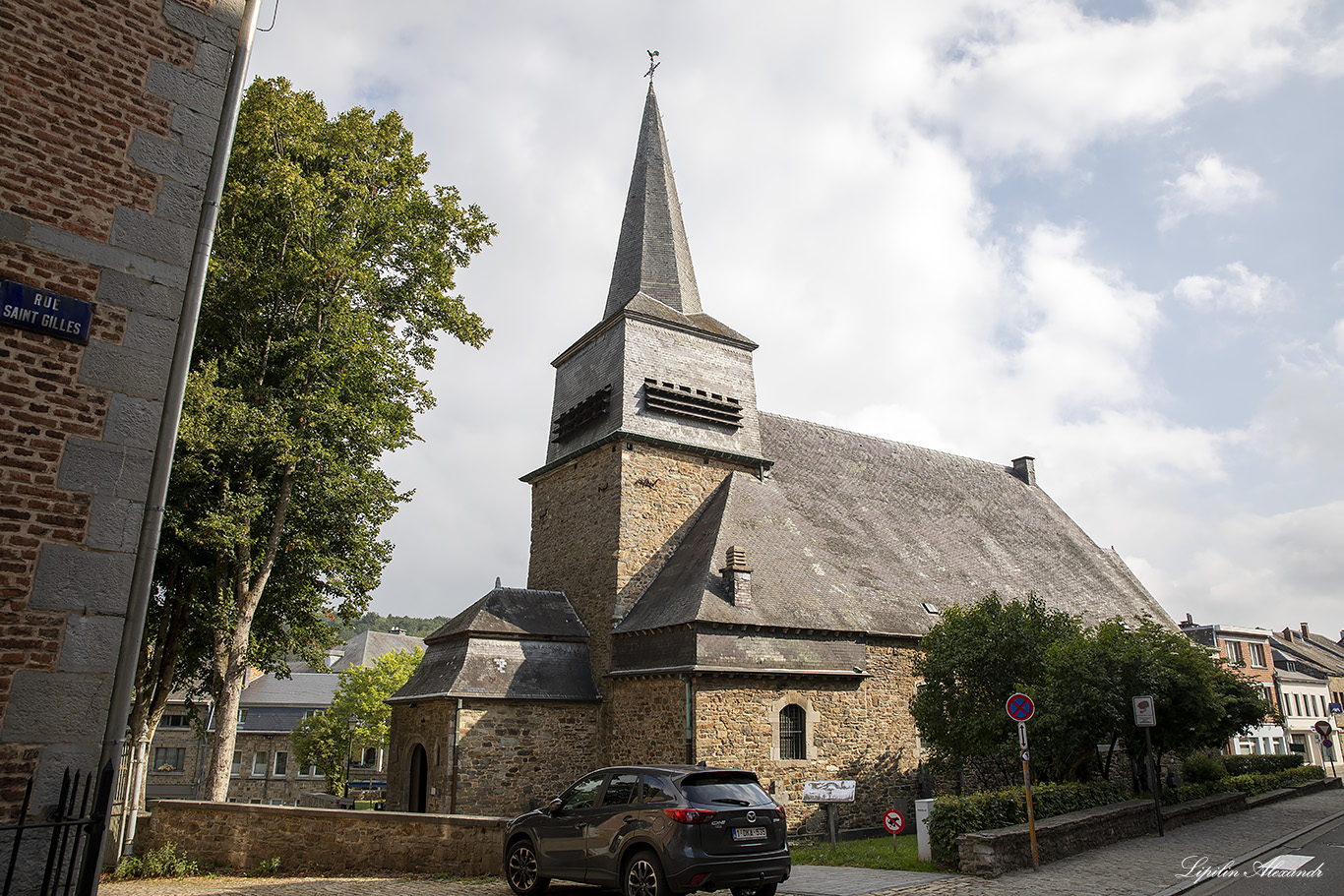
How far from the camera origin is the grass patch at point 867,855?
11309 millimetres

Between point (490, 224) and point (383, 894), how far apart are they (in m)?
12.9

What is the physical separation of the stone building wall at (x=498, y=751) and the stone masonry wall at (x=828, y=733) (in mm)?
3760

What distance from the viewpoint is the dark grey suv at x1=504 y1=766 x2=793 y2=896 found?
7.64 metres

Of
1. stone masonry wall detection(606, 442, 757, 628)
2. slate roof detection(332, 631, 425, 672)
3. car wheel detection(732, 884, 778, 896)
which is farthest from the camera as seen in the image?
slate roof detection(332, 631, 425, 672)

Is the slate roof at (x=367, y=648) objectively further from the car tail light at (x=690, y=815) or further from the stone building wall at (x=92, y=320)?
the stone building wall at (x=92, y=320)

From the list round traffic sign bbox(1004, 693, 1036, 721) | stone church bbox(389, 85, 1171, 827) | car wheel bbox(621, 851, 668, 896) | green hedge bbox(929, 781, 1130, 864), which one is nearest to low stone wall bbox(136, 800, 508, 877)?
car wheel bbox(621, 851, 668, 896)

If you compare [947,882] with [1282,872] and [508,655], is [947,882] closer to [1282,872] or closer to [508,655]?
[1282,872]

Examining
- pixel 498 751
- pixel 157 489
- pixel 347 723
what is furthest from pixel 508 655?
pixel 347 723

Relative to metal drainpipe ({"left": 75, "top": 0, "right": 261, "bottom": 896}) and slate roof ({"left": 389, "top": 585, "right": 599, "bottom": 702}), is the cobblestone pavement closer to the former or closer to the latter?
metal drainpipe ({"left": 75, "top": 0, "right": 261, "bottom": 896})

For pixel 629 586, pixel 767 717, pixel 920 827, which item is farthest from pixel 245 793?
A: pixel 920 827

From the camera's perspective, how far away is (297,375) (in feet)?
49.3

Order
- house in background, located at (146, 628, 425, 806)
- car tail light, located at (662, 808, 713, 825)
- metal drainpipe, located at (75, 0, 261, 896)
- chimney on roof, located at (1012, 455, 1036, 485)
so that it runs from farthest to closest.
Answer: house in background, located at (146, 628, 425, 806)
chimney on roof, located at (1012, 455, 1036, 485)
car tail light, located at (662, 808, 713, 825)
metal drainpipe, located at (75, 0, 261, 896)

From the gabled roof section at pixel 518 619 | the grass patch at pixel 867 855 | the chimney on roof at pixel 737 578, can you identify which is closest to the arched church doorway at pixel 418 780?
the gabled roof section at pixel 518 619

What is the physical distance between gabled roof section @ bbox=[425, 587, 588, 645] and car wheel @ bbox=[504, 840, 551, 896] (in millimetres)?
9010
